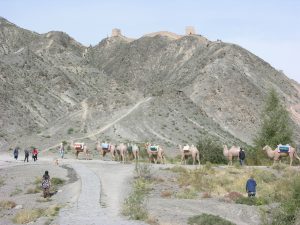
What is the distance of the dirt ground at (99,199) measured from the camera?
816 inches

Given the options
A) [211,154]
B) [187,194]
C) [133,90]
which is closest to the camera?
[187,194]

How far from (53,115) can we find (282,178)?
64.8m

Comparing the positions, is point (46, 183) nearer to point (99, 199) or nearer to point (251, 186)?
point (99, 199)

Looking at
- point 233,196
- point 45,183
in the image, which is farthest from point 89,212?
point 233,196

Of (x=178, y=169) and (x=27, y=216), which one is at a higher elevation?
(x=178, y=169)

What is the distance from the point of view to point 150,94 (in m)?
82.3

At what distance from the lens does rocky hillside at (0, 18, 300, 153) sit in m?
70.1

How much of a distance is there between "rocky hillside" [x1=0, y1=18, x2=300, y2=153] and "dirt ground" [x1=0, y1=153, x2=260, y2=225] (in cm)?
2200

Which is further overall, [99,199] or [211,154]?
[211,154]

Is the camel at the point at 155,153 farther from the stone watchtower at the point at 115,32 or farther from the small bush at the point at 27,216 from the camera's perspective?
the stone watchtower at the point at 115,32

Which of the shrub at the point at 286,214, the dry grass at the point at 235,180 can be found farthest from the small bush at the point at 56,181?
the shrub at the point at 286,214

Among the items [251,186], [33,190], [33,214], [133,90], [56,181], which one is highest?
[133,90]

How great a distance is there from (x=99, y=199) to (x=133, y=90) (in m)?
61.7

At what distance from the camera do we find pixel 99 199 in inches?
938
